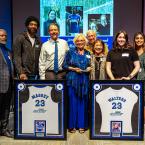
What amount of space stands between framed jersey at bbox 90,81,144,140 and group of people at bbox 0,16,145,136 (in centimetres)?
28

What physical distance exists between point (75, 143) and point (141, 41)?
5.54 feet

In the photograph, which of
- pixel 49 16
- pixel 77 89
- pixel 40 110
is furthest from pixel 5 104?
pixel 49 16

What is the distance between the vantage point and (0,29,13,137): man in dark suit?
183 inches

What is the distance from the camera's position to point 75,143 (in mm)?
4625

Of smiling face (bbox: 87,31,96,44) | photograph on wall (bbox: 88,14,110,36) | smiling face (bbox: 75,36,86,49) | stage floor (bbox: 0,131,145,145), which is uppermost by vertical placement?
photograph on wall (bbox: 88,14,110,36)

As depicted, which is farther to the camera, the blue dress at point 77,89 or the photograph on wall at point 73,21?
the photograph on wall at point 73,21

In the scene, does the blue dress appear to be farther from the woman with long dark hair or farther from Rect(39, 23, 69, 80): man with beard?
the woman with long dark hair

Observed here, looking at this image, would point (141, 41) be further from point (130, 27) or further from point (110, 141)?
point (130, 27)

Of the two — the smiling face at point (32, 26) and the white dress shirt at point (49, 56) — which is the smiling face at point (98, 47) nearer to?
the white dress shirt at point (49, 56)

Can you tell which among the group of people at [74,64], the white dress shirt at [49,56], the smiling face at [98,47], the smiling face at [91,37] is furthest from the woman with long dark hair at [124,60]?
the white dress shirt at [49,56]

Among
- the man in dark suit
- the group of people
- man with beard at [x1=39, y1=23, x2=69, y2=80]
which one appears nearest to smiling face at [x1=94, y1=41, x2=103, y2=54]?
the group of people

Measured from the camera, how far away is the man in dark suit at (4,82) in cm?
466

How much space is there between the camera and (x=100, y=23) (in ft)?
23.0

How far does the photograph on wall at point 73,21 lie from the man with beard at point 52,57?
6.53 ft
